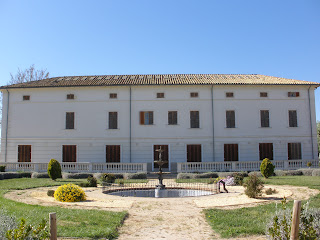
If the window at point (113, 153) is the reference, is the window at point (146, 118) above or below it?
above

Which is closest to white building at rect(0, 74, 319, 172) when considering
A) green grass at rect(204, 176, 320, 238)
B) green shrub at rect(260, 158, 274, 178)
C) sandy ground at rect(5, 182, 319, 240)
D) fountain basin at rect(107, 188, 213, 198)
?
green shrub at rect(260, 158, 274, 178)

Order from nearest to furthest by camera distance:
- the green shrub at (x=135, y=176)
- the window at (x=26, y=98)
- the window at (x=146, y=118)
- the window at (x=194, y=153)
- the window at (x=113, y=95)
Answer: the green shrub at (x=135, y=176)
the window at (x=194, y=153)
the window at (x=146, y=118)
the window at (x=113, y=95)
the window at (x=26, y=98)

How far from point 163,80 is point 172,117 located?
390 centimetres

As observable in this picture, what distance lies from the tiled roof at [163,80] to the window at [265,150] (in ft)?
18.3

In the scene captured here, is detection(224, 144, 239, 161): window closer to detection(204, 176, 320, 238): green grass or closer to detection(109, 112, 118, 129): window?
detection(109, 112, 118, 129): window

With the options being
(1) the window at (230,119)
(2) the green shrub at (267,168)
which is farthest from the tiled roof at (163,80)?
(2) the green shrub at (267,168)

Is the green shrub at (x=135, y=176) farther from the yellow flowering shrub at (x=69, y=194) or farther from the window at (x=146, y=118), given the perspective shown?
the yellow flowering shrub at (x=69, y=194)

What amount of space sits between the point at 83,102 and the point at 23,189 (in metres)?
14.2

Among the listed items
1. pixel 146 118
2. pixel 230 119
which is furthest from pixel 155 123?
pixel 230 119

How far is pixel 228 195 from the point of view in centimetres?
1496

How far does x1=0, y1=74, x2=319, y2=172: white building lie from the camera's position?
97.9 ft

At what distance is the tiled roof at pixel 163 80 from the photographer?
3025 cm

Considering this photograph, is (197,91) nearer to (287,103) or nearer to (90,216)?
(287,103)

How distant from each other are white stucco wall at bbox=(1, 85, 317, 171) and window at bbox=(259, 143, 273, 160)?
1.16 ft
